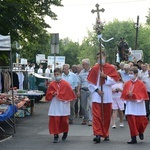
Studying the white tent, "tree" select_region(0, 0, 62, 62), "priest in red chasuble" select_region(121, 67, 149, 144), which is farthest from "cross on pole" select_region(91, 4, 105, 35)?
"tree" select_region(0, 0, 62, 62)

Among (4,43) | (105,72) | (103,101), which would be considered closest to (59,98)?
(103,101)

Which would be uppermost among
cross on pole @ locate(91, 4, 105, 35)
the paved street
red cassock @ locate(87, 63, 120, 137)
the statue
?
cross on pole @ locate(91, 4, 105, 35)

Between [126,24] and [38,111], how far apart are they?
41.5 metres

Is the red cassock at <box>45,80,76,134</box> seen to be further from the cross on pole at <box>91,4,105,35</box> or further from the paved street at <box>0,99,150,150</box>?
the cross on pole at <box>91,4,105,35</box>

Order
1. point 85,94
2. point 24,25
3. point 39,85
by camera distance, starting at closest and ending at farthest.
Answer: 1. point 85,94
2. point 24,25
3. point 39,85

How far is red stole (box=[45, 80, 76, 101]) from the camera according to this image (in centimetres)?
1155

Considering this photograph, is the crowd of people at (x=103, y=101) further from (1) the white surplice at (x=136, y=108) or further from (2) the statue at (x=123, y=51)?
(2) the statue at (x=123, y=51)

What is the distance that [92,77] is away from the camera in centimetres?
1148

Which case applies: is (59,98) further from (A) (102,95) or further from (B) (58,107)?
(A) (102,95)

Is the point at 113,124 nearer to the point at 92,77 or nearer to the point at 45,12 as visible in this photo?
the point at 92,77

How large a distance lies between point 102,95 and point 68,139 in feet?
5.00

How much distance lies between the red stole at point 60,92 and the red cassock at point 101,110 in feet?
1.97

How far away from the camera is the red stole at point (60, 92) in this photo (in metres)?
11.6

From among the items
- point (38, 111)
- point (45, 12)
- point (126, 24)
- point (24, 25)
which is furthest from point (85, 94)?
point (126, 24)
